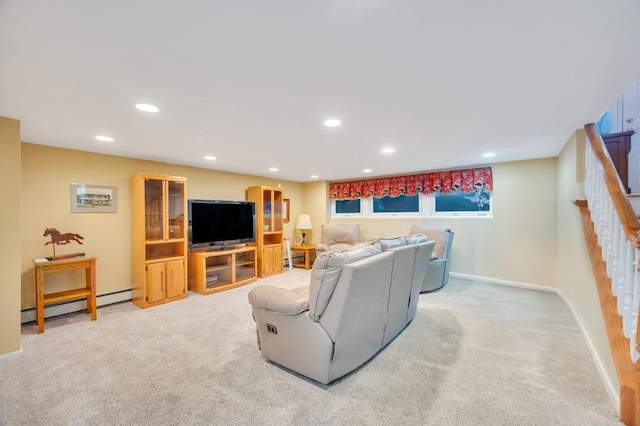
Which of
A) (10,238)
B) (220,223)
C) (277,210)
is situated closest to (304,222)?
(277,210)

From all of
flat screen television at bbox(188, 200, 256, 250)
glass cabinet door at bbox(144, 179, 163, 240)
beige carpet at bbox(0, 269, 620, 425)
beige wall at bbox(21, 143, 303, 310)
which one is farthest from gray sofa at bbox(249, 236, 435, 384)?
beige wall at bbox(21, 143, 303, 310)

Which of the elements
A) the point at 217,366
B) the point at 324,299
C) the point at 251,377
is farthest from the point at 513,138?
the point at 217,366

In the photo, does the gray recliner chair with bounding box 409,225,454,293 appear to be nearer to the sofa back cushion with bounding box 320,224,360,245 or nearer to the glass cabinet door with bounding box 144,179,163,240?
the sofa back cushion with bounding box 320,224,360,245

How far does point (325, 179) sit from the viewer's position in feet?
20.5

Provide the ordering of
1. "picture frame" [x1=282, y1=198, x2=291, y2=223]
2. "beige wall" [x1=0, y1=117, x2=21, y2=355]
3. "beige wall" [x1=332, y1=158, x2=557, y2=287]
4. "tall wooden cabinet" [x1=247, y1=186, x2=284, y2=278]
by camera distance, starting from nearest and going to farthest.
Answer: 1. "beige wall" [x1=0, y1=117, x2=21, y2=355]
2. "beige wall" [x1=332, y1=158, x2=557, y2=287]
3. "tall wooden cabinet" [x1=247, y1=186, x2=284, y2=278]
4. "picture frame" [x1=282, y1=198, x2=291, y2=223]

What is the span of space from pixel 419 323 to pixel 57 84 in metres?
3.68

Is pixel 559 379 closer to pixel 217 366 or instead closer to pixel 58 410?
pixel 217 366

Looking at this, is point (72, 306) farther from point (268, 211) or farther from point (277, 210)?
point (277, 210)

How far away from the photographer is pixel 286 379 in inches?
77.2

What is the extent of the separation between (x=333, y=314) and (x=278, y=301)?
1.39ft

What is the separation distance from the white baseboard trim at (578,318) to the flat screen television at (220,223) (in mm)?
3924

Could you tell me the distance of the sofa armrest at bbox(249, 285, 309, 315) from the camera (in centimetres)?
187

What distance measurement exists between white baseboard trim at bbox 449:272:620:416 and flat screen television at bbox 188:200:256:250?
12.9 feet

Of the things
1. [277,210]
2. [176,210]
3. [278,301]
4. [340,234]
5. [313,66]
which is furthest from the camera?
[340,234]
